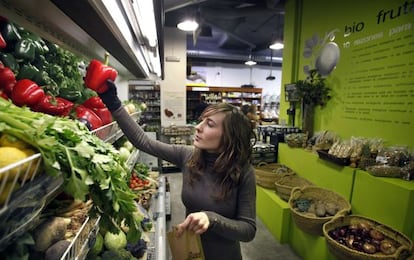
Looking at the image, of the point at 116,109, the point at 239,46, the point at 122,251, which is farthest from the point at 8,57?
the point at 239,46

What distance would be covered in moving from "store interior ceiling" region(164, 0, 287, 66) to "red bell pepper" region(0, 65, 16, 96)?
298cm

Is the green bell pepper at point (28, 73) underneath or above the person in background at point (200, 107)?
above

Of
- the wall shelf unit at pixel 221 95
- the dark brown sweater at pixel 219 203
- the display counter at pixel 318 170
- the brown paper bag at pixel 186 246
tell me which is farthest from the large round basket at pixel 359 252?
the wall shelf unit at pixel 221 95

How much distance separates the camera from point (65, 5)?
827 millimetres

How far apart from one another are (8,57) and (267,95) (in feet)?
41.7

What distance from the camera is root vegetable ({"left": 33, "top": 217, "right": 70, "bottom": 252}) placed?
0.60 meters

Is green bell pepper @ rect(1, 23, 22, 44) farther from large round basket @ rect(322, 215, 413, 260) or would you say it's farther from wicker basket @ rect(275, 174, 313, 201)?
wicker basket @ rect(275, 174, 313, 201)

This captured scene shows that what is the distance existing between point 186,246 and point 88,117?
2.46 ft

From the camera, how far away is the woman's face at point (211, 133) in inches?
50.1

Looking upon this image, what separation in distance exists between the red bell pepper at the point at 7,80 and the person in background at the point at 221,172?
475mm

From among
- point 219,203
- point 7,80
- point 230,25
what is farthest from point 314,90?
point 230,25

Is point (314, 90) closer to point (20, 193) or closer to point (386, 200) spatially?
point (386, 200)

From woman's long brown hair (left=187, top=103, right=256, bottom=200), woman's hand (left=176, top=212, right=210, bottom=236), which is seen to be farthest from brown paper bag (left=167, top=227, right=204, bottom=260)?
woman's long brown hair (left=187, top=103, right=256, bottom=200)

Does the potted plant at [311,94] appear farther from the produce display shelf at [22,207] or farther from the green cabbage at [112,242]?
the produce display shelf at [22,207]
